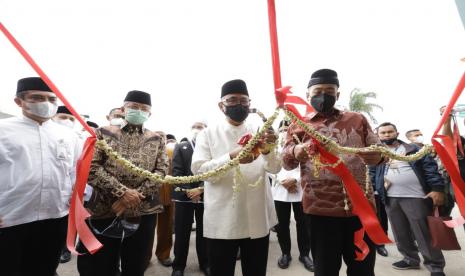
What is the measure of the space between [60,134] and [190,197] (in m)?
1.62

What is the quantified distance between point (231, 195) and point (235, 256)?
48 centimetres

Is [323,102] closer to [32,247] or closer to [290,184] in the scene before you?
[290,184]

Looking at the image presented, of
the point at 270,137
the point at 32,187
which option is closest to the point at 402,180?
the point at 270,137

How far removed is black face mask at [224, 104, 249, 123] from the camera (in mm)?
2078

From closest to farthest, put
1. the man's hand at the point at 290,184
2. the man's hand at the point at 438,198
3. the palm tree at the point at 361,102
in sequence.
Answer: the man's hand at the point at 438,198 < the man's hand at the point at 290,184 < the palm tree at the point at 361,102

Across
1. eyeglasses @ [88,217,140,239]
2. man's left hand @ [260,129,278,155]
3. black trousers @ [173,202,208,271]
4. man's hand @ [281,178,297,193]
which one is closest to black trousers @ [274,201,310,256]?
man's hand @ [281,178,297,193]

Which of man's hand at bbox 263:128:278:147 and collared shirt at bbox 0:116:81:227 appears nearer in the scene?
man's hand at bbox 263:128:278:147

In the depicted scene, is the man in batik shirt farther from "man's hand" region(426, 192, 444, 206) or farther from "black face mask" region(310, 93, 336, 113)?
→ "man's hand" region(426, 192, 444, 206)

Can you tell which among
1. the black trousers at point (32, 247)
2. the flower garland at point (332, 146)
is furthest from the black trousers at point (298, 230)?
the black trousers at point (32, 247)

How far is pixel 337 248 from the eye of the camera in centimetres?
190

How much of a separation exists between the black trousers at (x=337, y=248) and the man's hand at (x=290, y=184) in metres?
1.73

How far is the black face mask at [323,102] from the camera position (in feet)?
6.45

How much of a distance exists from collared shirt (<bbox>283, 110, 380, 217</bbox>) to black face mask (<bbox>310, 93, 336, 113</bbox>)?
12cm

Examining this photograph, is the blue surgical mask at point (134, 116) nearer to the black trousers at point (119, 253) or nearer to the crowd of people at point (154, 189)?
the crowd of people at point (154, 189)
